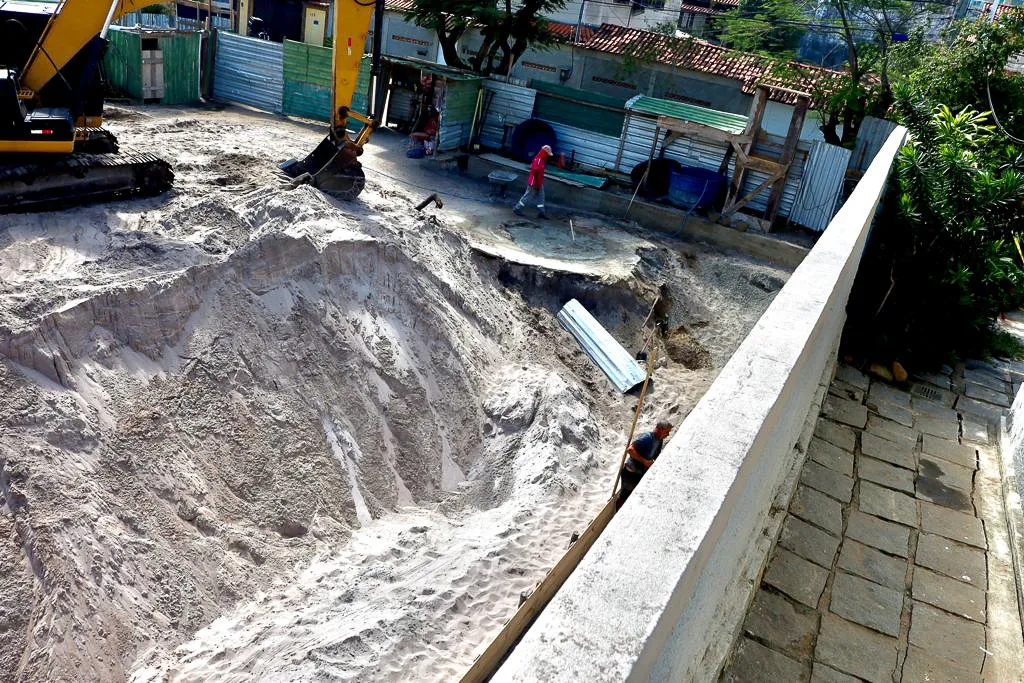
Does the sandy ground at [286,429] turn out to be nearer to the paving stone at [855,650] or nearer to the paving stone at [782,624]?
the paving stone at [782,624]

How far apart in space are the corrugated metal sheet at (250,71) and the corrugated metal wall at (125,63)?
89.3 inches

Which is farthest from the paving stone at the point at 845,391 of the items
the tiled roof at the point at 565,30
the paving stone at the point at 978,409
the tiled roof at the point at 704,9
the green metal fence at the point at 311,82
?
the tiled roof at the point at 704,9

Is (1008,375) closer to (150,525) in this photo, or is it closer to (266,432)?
(266,432)

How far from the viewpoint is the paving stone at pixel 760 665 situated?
3744mm

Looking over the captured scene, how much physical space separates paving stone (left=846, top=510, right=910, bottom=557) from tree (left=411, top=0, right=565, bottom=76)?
1505 cm

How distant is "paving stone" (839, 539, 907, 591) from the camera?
183 inches

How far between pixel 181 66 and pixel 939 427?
1677 centimetres

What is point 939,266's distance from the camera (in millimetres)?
8180

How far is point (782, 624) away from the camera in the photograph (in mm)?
4113

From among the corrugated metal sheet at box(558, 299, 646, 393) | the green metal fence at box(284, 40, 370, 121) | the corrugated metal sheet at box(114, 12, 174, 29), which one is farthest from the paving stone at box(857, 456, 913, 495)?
the corrugated metal sheet at box(114, 12, 174, 29)

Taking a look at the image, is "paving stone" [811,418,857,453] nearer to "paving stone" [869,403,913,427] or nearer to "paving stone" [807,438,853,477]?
"paving stone" [807,438,853,477]

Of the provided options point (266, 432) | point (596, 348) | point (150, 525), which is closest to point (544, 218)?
point (596, 348)

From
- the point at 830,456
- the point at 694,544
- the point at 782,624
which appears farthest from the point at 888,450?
the point at 694,544

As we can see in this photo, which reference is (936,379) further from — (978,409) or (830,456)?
(830,456)
